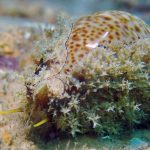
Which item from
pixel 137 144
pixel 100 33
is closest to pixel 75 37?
pixel 100 33

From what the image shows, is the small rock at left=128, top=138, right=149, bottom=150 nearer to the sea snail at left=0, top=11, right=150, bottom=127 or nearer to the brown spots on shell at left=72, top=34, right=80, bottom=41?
the sea snail at left=0, top=11, right=150, bottom=127

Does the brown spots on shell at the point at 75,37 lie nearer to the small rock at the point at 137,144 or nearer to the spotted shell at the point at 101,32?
the spotted shell at the point at 101,32

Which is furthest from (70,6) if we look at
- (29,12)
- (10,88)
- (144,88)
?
(144,88)

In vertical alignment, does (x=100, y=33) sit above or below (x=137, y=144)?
above

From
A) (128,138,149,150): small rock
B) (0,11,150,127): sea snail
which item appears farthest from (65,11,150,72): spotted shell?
(128,138,149,150): small rock

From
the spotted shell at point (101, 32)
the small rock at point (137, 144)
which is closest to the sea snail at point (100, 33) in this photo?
the spotted shell at point (101, 32)

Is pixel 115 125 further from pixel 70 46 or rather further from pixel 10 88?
pixel 10 88

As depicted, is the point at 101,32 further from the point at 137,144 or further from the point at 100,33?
the point at 137,144
